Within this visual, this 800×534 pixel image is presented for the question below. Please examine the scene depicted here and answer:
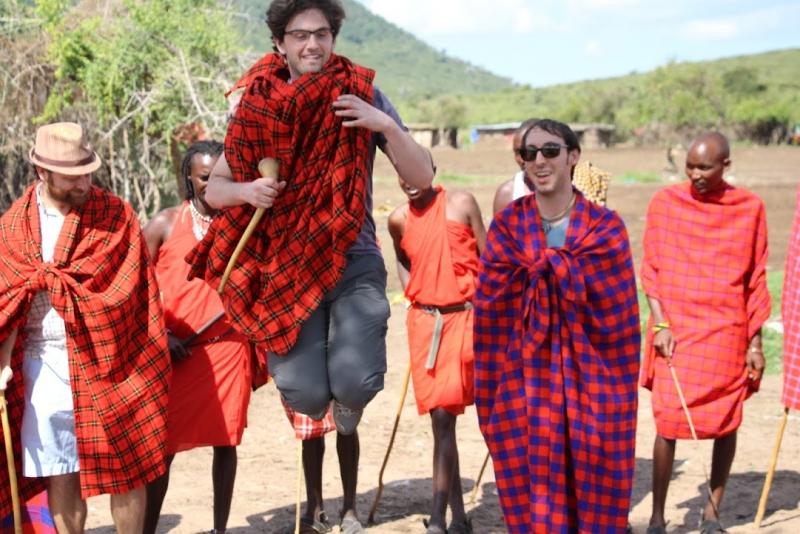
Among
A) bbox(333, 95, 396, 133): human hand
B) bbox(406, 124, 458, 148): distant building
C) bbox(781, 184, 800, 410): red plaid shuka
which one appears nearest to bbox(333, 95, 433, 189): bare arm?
bbox(333, 95, 396, 133): human hand

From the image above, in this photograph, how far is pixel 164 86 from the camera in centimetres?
1155

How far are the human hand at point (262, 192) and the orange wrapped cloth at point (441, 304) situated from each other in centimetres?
208

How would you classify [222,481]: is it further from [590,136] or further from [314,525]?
[590,136]

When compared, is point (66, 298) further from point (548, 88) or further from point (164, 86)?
point (548, 88)

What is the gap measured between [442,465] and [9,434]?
215cm

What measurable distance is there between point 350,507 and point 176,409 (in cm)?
111

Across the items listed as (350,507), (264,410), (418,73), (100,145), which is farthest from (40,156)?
(418,73)

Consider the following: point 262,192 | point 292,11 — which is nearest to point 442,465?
point 262,192

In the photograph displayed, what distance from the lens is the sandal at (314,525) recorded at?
5.70 m

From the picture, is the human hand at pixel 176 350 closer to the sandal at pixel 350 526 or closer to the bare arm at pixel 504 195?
the sandal at pixel 350 526

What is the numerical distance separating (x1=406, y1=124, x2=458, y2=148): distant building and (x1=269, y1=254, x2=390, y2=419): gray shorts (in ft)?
195

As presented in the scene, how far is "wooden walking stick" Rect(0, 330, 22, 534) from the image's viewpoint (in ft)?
14.4

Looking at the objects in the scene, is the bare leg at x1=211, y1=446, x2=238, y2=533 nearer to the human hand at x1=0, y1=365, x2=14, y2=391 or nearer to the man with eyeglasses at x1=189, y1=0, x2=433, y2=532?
the man with eyeglasses at x1=189, y1=0, x2=433, y2=532

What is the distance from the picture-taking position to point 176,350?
510cm
